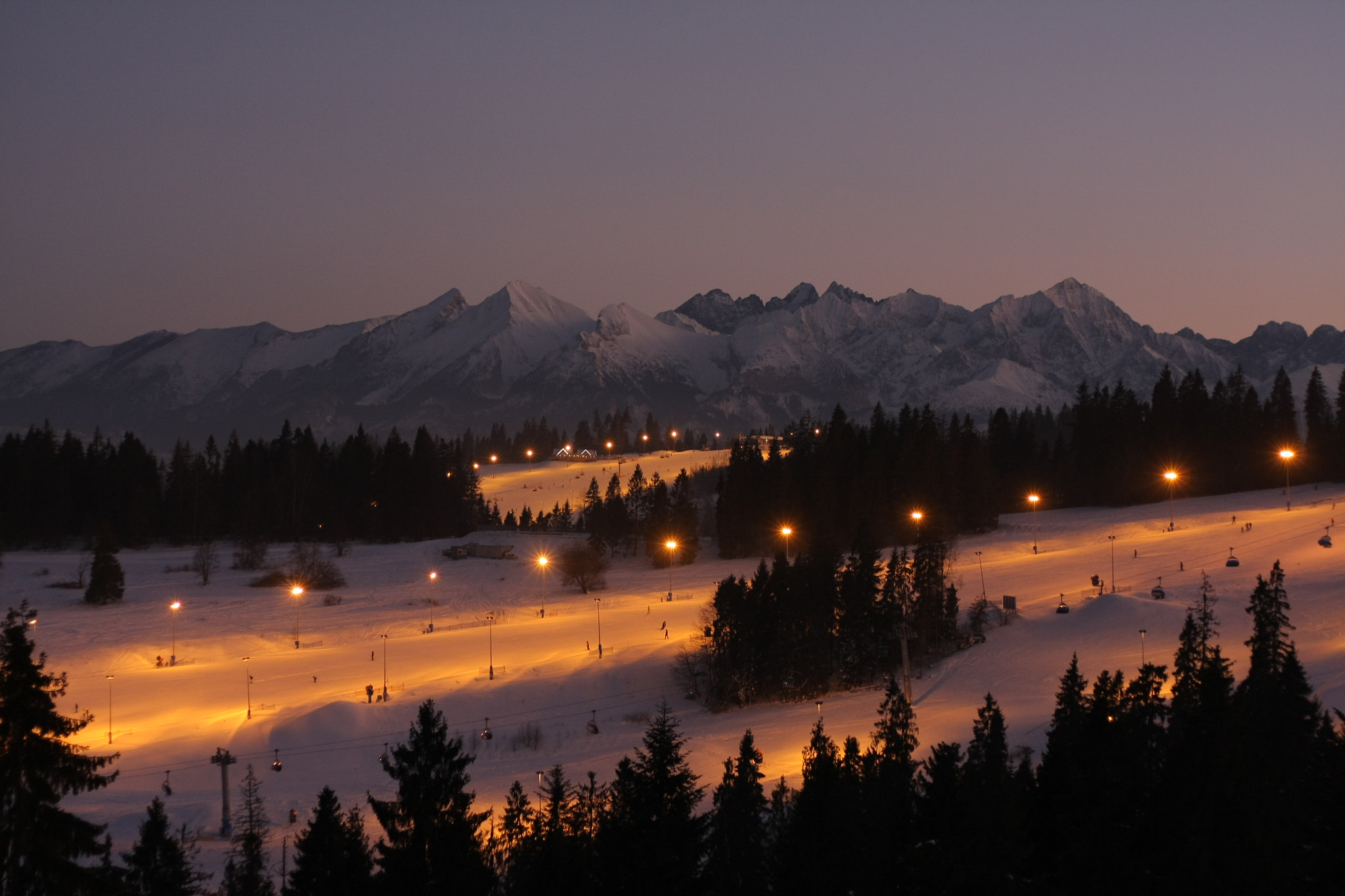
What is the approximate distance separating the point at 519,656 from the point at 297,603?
21.8 m

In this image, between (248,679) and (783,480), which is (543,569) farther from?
(248,679)

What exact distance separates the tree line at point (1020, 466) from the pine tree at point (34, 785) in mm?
73227

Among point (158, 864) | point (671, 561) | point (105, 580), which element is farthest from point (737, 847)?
point (671, 561)

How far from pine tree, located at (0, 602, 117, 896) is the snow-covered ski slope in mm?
19961

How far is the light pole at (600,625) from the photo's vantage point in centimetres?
5933

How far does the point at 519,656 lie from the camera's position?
60031mm

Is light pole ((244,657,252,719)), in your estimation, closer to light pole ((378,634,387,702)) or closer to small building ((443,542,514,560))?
light pole ((378,634,387,702))

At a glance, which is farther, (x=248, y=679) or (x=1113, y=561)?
(x=1113, y=561)

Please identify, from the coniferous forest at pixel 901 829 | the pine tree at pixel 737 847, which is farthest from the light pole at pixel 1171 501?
the pine tree at pixel 737 847

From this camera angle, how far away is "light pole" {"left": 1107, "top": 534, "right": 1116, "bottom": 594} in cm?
6127

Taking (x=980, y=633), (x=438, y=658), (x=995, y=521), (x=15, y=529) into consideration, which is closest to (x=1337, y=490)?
(x=995, y=521)

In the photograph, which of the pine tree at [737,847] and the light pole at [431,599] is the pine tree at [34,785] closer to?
the pine tree at [737,847]

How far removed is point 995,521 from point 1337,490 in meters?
27.7

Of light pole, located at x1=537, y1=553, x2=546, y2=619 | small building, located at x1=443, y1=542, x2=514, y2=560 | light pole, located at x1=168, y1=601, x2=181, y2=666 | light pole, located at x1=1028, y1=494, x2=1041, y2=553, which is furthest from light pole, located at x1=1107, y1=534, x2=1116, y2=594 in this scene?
light pole, located at x1=168, y1=601, x2=181, y2=666
